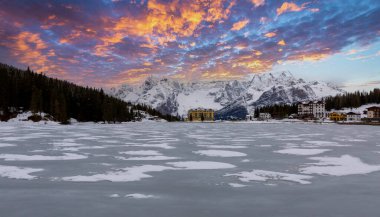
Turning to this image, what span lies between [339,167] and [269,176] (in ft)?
15.7

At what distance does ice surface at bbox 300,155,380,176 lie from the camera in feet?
51.6

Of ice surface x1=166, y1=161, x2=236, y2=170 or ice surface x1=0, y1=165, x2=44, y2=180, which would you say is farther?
ice surface x1=166, y1=161, x2=236, y2=170

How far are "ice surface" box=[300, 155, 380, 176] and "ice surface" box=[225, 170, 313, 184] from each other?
1.39 m

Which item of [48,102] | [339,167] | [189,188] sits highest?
[48,102]

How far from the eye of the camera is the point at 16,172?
15.5m

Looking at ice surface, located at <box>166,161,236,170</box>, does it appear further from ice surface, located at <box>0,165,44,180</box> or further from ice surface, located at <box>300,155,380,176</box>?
ice surface, located at <box>0,165,44,180</box>

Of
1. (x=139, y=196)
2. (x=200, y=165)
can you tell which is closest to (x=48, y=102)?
(x=200, y=165)

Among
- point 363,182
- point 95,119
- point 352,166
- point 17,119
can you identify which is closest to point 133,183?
point 363,182

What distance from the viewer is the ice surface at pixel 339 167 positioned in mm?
15742

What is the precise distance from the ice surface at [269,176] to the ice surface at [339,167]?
139cm

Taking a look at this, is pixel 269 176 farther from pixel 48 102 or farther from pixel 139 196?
pixel 48 102

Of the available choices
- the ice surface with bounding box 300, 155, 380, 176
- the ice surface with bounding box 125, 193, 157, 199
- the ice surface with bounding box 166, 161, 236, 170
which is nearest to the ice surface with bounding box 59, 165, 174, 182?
the ice surface with bounding box 166, 161, 236, 170

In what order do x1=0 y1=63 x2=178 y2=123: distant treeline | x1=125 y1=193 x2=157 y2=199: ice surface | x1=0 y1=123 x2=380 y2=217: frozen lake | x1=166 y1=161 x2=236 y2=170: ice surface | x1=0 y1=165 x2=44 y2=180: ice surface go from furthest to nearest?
x1=0 y1=63 x2=178 y2=123: distant treeline → x1=166 y1=161 x2=236 y2=170: ice surface → x1=0 y1=165 x2=44 y2=180: ice surface → x1=125 y1=193 x2=157 y2=199: ice surface → x1=0 y1=123 x2=380 y2=217: frozen lake

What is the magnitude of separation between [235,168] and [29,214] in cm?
1025
